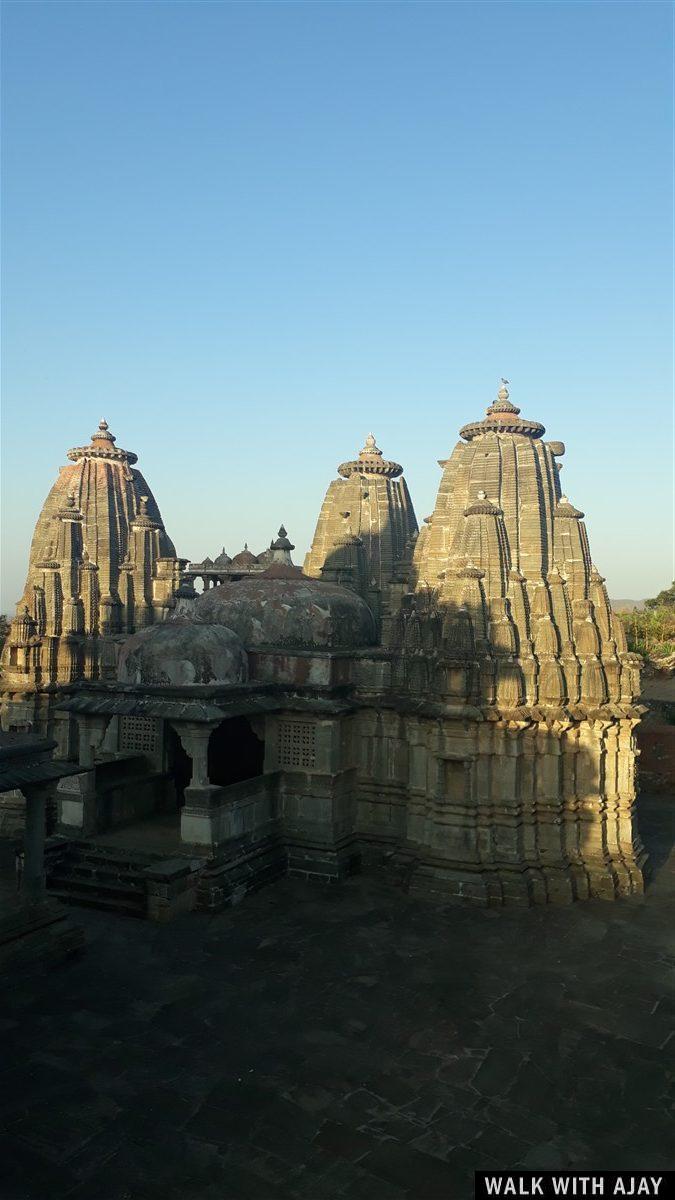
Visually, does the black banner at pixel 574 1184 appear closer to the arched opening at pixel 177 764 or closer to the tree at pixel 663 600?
the arched opening at pixel 177 764

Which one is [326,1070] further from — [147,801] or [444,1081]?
[147,801]

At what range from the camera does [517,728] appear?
15.3 m

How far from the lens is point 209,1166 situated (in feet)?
24.5

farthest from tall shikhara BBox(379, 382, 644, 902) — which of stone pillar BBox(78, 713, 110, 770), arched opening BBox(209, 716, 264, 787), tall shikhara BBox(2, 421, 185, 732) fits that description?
tall shikhara BBox(2, 421, 185, 732)

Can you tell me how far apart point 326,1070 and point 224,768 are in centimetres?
1045

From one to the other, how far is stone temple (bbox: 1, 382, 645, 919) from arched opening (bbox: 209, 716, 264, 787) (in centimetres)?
5

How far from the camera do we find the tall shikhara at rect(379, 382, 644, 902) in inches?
600

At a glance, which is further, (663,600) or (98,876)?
(663,600)

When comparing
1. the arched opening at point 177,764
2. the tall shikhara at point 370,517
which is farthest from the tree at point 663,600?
the arched opening at point 177,764

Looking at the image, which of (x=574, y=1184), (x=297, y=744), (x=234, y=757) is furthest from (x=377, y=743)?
(x=574, y=1184)

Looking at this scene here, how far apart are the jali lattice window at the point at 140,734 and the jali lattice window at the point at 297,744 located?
3302mm

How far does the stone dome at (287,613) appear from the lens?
58.0ft

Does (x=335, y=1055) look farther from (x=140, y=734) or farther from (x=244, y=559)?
(x=244, y=559)

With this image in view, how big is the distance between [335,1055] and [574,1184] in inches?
120
